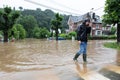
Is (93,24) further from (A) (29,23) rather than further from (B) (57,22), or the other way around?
(A) (29,23)

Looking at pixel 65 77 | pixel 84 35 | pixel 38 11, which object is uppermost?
pixel 38 11

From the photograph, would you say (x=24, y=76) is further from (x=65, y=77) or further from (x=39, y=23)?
(x=39, y=23)

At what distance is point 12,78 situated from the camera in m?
6.23

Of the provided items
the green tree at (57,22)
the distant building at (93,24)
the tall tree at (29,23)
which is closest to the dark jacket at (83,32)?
the green tree at (57,22)

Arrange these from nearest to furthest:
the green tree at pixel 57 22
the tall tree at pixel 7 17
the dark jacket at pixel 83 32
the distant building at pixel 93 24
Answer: the dark jacket at pixel 83 32 < the tall tree at pixel 7 17 < the green tree at pixel 57 22 < the distant building at pixel 93 24

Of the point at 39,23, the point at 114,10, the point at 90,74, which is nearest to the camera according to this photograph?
the point at 90,74

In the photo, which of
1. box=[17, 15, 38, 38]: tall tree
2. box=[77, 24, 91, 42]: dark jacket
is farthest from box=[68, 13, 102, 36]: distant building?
box=[77, 24, 91, 42]: dark jacket

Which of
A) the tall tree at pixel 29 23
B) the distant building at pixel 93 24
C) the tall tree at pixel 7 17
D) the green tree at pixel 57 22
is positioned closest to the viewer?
the tall tree at pixel 7 17

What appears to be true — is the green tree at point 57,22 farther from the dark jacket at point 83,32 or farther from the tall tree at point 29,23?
the tall tree at point 29,23

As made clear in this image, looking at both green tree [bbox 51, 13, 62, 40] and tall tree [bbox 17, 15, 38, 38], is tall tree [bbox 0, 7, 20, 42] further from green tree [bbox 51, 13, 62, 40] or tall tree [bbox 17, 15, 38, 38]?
tall tree [bbox 17, 15, 38, 38]

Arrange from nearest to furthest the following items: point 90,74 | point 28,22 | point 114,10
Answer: point 90,74 → point 114,10 → point 28,22

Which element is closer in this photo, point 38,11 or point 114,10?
point 114,10

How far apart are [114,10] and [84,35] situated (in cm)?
1123

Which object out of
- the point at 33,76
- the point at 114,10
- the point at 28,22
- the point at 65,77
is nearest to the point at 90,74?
the point at 65,77
